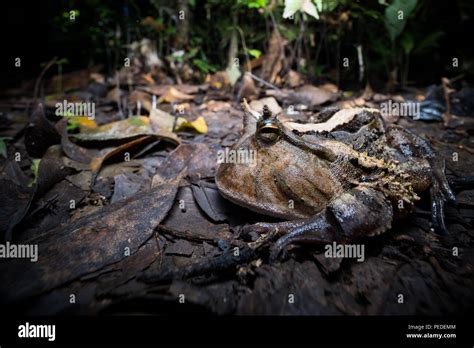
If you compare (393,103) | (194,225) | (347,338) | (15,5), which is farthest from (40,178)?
(15,5)

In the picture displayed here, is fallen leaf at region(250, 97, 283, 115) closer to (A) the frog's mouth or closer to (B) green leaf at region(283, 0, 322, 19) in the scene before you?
(B) green leaf at region(283, 0, 322, 19)

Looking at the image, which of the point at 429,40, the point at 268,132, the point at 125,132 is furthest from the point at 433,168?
the point at 429,40

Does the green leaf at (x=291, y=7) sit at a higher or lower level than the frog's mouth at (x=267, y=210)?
higher

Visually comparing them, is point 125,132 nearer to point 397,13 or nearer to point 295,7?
point 295,7

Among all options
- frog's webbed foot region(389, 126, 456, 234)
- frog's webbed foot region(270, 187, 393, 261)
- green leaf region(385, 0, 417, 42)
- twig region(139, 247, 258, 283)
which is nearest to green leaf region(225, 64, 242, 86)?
green leaf region(385, 0, 417, 42)

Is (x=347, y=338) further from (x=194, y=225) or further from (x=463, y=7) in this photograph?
(x=463, y=7)

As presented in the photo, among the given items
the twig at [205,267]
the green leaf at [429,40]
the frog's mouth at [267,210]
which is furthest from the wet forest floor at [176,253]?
the green leaf at [429,40]

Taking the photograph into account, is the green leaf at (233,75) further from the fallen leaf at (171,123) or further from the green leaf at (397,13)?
the green leaf at (397,13)
